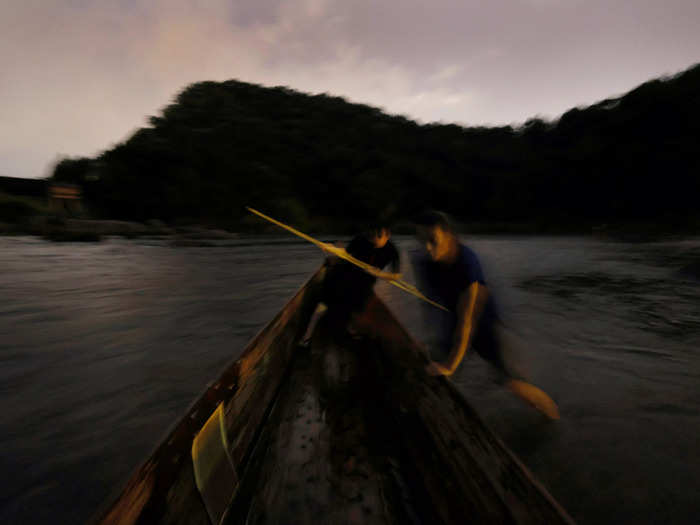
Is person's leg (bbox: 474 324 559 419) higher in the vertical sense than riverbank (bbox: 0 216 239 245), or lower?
higher

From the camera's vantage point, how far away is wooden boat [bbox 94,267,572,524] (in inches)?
39.6

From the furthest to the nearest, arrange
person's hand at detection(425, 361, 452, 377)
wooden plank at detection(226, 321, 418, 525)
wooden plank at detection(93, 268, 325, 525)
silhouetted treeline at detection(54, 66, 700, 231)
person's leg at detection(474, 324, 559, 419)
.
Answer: silhouetted treeline at detection(54, 66, 700, 231)
person's leg at detection(474, 324, 559, 419)
person's hand at detection(425, 361, 452, 377)
wooden plank at detection(226, 321, 418, 525)
wooden plank at detection(93, 268, 325, 525)

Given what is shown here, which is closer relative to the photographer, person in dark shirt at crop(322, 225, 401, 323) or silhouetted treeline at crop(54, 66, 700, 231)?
person in dark shirt at crop(322, 225, 401, 323)

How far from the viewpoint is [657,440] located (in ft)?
7.97

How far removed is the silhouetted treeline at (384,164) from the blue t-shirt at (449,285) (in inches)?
1237

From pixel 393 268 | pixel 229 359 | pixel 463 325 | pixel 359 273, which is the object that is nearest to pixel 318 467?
pixel 463 325

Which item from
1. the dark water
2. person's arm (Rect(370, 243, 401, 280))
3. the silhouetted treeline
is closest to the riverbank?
the silhouetted treeline

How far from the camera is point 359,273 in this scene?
3.54 meters

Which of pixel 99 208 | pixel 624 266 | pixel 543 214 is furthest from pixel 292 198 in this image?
pixel 624 266

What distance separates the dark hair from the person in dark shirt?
1256 mm

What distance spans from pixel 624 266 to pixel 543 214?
3745 centimetres

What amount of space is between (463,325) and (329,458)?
3.40 ft

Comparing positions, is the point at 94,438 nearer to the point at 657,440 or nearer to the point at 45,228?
the point at 657,440

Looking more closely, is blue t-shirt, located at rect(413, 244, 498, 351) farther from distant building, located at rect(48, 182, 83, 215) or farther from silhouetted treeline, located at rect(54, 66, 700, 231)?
distant building, located at rect(48, 182, 83, 215)
